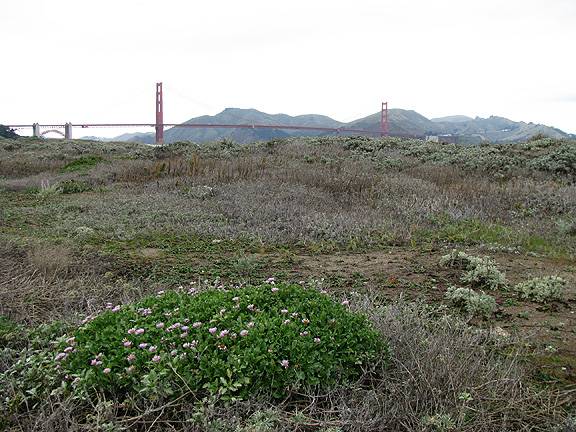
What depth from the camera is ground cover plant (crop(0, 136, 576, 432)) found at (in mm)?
2398

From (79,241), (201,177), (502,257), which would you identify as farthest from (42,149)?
(502,257)

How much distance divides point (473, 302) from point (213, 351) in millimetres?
2620

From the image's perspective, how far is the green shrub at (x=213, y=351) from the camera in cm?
239

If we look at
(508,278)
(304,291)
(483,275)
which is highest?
(304,291)

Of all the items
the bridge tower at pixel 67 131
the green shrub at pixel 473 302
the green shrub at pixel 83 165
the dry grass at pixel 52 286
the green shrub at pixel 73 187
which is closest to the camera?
the dry grass at pixel 52 286

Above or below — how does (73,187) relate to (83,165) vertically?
below

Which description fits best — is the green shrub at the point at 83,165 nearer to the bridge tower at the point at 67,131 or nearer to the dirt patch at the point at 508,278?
the dirt patch at the point at 508,278

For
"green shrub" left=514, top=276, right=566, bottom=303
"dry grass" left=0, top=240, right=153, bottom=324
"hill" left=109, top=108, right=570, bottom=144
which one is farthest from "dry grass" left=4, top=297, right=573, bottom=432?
"hill" left=109, top=108, right=570, bottom=144

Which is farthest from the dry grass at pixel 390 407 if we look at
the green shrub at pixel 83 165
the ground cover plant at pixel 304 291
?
the green shrub at pixel 83 165

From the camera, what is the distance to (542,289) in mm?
4543

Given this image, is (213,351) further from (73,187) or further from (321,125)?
(321,125)

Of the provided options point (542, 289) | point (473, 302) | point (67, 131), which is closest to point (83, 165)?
point (473, 302)

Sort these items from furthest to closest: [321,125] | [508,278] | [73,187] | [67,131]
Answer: [321,125] < [67,131] < [73,187] < [508,278]

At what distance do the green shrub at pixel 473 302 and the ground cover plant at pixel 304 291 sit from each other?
0.07ft
